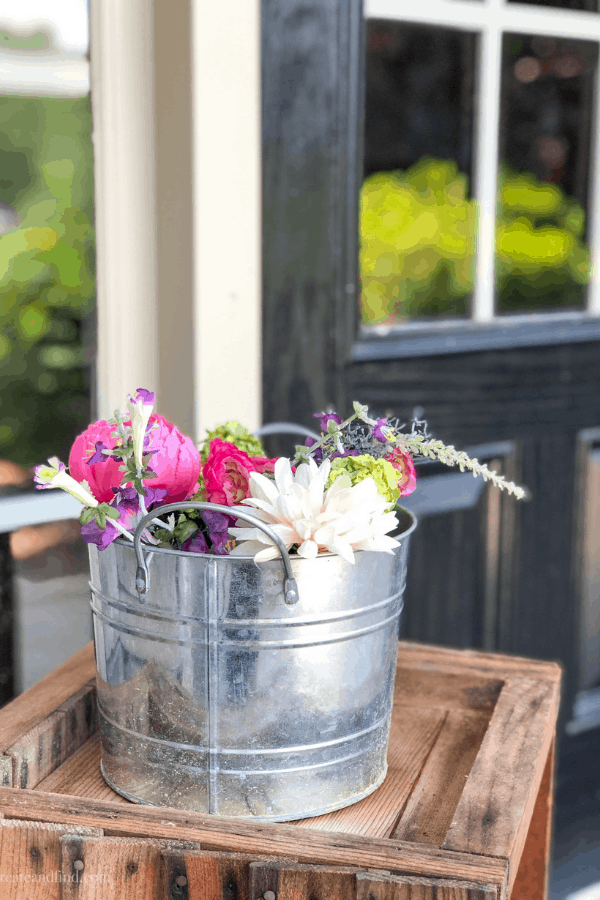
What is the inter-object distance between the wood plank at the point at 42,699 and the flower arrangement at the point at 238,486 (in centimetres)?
23

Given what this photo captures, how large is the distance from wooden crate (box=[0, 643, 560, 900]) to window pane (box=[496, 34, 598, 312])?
3.94ft

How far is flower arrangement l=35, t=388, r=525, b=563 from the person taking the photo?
646 millimetres

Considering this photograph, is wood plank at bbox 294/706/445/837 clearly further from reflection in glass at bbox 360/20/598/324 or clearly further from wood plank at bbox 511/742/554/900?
reflection in glass at bbox 360/20/598/324

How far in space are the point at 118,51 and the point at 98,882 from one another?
3.42 ft

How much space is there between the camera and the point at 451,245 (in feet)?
6.71

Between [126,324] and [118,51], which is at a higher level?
[118,51]

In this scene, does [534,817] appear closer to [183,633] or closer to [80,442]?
[183,633]

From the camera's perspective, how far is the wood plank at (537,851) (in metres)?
0.96

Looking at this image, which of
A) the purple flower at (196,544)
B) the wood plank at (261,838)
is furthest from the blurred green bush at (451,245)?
the wood plank at (261,838)

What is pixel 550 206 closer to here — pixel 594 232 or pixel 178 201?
pixel 594 232

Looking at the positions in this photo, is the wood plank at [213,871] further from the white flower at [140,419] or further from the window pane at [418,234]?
the window pane at [418,234]

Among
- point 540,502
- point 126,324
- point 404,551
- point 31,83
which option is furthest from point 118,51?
point 540,502

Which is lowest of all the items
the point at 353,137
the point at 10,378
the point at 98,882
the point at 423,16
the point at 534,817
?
the point at 534,817

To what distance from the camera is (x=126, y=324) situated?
131cm
